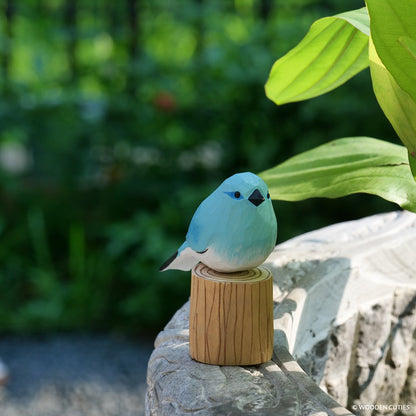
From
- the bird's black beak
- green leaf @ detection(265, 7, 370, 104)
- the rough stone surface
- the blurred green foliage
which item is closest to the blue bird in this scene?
the bird's black beak

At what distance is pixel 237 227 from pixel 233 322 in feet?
0.33

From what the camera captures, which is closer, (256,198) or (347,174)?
(256,198)

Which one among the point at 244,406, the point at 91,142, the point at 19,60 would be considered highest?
the point at 19,60

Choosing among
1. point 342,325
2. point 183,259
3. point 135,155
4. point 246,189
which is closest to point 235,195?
point 246,189

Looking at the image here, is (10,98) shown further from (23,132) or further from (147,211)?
(147,211)

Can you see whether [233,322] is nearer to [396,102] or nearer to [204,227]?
[204,227]

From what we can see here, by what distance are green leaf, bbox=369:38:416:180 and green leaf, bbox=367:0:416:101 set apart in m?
0.03

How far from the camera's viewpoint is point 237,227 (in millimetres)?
608

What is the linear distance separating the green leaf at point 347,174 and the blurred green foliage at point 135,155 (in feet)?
3.91

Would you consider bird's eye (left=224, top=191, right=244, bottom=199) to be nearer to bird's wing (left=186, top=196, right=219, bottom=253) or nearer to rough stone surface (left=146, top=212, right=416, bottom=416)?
bird's wing (left=186, top=196, right=219, bottom=253)

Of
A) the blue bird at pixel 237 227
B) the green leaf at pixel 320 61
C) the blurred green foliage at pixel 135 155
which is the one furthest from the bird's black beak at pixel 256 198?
the blurred green foliage at pixel 135 155

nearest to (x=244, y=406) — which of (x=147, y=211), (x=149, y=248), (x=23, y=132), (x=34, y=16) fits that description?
(x=149, y=248)

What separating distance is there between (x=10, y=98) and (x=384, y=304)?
1.97 m

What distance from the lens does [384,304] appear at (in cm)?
77
